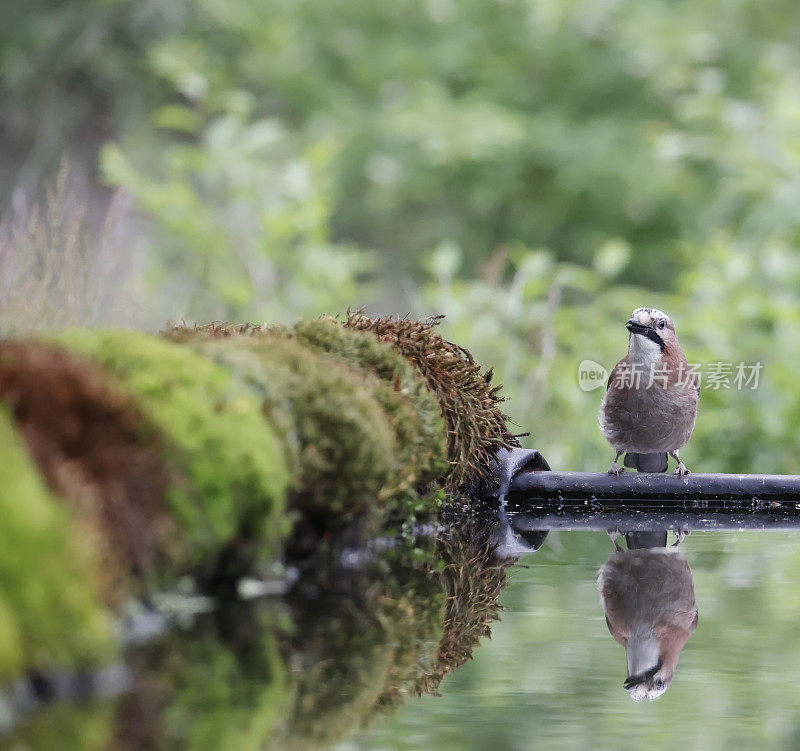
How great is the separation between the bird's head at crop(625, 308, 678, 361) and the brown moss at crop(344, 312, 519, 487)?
0.69 meters

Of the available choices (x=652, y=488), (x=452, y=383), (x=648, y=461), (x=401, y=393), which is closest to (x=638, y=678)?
(x=401, y=393)

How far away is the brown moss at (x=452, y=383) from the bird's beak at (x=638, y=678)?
2302 millimetres

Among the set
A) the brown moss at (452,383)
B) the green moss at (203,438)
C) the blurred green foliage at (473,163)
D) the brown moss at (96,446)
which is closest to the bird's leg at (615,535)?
the brown moss at (452,383)

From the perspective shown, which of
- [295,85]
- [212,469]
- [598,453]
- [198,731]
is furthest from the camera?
[295,85]

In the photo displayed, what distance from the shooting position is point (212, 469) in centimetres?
332

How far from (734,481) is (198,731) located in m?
4.00

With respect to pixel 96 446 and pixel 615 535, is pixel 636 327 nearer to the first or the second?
pixel 615 535

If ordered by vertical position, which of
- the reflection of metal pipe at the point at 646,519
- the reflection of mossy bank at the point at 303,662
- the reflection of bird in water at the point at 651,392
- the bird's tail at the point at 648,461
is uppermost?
the reflection of bird in water at the point at 651,392

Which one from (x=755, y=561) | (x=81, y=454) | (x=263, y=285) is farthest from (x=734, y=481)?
(x=263, y=285)

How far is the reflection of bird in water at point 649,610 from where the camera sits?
10.2 feet

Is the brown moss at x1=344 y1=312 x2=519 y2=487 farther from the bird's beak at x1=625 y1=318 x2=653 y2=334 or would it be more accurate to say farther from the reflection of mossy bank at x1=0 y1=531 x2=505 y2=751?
the reflection of mossy bank at x1=0 y1=531 x2=505 y2=751

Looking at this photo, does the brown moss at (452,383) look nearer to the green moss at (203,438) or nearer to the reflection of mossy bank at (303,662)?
Result: the reflection of mossy bank at (303,662)

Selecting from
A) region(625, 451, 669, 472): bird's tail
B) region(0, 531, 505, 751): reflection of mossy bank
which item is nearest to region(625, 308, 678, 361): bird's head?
region(625, 451, 669, 472): bird's tail

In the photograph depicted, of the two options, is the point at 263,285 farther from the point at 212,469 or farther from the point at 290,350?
the point at 212,469
